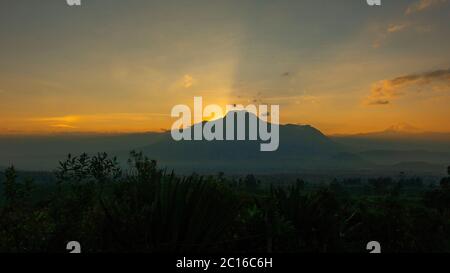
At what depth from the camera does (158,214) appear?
459cm

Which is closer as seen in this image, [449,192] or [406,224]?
[406,224]

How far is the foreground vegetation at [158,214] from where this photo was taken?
4.59 metres

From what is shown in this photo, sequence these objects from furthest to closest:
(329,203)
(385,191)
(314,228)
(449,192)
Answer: (449,192)
(385,191)
(329,203)
(314,228)

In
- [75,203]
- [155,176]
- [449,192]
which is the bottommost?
[449,192]

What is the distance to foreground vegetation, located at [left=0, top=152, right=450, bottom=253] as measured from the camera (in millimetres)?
4594

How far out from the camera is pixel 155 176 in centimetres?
511

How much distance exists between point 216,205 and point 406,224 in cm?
506
